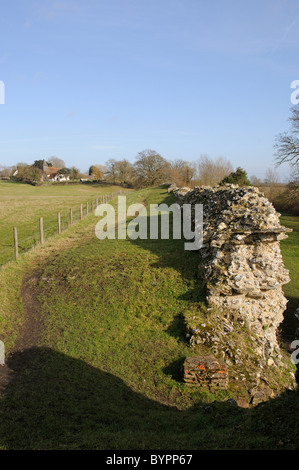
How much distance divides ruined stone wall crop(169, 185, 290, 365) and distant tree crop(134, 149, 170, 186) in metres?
65.5

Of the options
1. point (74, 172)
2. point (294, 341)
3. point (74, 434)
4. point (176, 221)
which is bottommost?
point (294, 341)

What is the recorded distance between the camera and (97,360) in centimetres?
912

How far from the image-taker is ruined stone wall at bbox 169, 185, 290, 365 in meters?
10.7

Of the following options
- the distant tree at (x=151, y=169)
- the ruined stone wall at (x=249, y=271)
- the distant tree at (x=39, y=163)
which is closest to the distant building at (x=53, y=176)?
the distant tree at (x=39, y=163)

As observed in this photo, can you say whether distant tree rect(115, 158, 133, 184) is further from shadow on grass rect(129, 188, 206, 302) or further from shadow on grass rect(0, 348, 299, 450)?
shadow on grass rect(0, 348, 299, 450)

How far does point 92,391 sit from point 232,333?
4.40 m

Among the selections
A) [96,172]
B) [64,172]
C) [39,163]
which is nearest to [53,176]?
[64,172]

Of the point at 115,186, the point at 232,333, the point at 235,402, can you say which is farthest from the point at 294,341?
the point at 115,186

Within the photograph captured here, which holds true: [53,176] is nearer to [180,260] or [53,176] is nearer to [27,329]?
[180,260]

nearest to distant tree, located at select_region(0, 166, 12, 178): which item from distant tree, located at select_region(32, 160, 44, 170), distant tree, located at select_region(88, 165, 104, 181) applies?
distant tree, located at select_region(32, 160, 44, 170)

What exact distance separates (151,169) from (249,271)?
69604 mm

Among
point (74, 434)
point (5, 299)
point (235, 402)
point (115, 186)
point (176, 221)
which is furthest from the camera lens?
point (115, 186)

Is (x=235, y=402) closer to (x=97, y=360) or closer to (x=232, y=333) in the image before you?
(x=232, y=333)

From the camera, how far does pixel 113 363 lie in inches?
357
